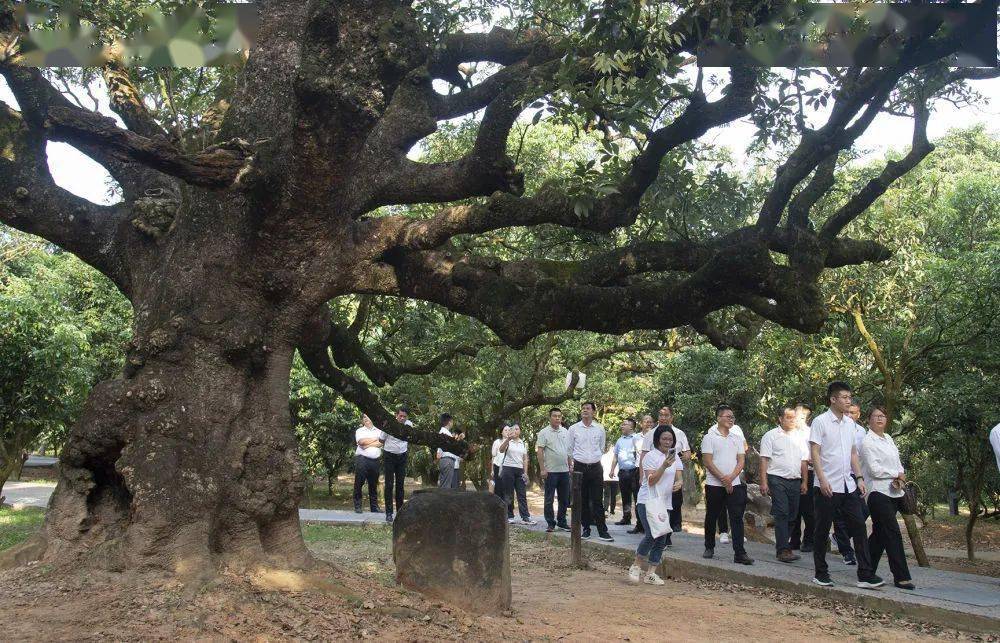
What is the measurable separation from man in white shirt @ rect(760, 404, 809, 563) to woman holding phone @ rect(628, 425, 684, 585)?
1885 mm

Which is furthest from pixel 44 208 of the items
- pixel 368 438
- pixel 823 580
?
pixel 823 580

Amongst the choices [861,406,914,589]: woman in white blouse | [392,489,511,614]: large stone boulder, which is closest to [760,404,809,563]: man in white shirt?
[861,406,914,589]: woman in white blouse

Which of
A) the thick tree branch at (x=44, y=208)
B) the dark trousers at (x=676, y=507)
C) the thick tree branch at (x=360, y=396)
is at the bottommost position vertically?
the dark trousers at (x=676, y=507)

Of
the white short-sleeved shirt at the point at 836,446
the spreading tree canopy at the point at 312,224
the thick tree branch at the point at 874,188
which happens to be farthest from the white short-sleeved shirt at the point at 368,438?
the thick tree branch at the point at 874,188

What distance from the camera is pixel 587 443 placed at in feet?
40.4

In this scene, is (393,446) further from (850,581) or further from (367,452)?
(850,581)

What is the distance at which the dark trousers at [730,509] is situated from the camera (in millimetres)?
9789

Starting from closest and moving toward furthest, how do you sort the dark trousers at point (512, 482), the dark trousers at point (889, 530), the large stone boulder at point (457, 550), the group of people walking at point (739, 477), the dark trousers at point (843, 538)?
the large stone boulder at point (457, 550) < the dark trousers at point (889, 530) < the group of people walking at point (739, 477) < the dark trousers at point (843, 538) < the dark trousers at point (512, 482)

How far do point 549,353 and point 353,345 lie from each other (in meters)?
10.00

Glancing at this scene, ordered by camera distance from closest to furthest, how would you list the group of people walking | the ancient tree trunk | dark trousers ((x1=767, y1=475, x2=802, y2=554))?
the ancient tree trunk < the group of people walking < dark trousers ((x1=767, y1=475, x2=802, y2=554))

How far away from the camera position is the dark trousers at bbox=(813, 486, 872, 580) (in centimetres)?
804

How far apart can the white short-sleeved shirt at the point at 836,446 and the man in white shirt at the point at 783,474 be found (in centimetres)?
167

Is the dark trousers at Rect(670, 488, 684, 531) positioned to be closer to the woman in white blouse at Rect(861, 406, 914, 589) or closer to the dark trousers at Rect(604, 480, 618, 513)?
the woman in white blouse at Rect(861, 406, 914, 589)

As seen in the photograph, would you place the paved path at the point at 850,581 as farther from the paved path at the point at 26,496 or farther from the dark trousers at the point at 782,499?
the paved path at the point at 26,496
